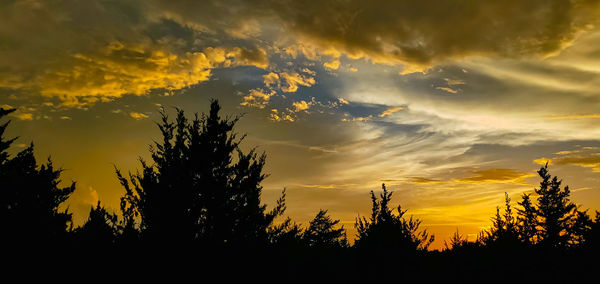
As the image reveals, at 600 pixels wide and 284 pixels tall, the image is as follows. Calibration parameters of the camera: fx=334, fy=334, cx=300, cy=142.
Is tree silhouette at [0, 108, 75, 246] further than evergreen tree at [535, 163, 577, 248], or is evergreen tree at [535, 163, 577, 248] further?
evergreen tree at [535, 163, 577, 248]

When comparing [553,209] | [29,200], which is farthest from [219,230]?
[553,209]

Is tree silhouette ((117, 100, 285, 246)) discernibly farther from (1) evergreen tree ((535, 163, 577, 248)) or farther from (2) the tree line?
(1) evergreen tree ((535, 163, 577, 248))

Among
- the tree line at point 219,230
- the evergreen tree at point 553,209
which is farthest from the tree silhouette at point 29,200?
the evergreen tree at point 553,209

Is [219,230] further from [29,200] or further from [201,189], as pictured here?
[29,200]

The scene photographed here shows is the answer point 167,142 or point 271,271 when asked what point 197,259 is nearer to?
point 271,271

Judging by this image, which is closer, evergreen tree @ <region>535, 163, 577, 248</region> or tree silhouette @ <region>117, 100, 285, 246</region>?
tree silhouette @ <region>117, 100, 285, 246</region>

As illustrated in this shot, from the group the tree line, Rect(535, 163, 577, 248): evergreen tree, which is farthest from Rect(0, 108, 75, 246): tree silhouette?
Rect(535, 163, 577, 248): evergreen tree

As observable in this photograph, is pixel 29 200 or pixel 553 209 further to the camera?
Answer: pixel 553 209

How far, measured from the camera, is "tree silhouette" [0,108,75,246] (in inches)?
307

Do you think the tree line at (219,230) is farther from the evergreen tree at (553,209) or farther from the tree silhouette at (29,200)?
the evergreen tree at (553,209)

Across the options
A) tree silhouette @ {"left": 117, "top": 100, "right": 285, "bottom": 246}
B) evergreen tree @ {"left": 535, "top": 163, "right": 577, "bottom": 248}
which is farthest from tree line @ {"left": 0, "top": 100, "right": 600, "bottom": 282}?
evergreen tree @ {"left": 535, "top": 163, "right": 577, "bottom": 248}

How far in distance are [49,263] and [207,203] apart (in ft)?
15.6

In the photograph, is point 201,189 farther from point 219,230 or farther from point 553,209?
point 553,209

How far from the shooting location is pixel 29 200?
9938mm
